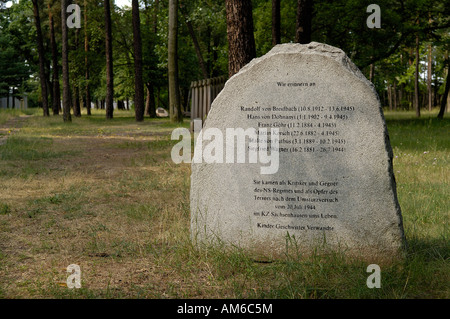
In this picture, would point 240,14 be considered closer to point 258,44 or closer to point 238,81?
point 238,81

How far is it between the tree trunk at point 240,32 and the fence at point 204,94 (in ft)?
15.8

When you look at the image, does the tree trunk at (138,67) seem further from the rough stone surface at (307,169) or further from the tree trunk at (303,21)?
the rough stone surface at (307,169)

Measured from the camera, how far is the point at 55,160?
34.1 feet

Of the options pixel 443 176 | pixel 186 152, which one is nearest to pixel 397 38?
pixel 186 152

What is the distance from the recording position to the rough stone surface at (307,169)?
408 cm

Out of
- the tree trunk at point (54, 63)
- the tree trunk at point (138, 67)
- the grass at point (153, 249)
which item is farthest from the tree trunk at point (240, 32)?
the tree trunk at point (54, 63)

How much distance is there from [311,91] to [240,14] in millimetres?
4548

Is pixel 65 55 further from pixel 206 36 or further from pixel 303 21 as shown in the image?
pixel 206 36

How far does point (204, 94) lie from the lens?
14391mm

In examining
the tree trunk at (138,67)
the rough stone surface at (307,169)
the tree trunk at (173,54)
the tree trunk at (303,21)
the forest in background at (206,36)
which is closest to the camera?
the rough stone surface at (307,169)

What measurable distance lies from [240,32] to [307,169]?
4936mm

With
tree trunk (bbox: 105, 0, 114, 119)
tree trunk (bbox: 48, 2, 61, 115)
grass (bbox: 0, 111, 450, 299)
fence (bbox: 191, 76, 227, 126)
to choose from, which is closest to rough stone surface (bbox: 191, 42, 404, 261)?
grass (bbox: 0, 111, 450, 299)

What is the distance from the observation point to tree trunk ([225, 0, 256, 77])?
27.3ft

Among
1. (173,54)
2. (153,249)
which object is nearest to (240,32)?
(153,249)
